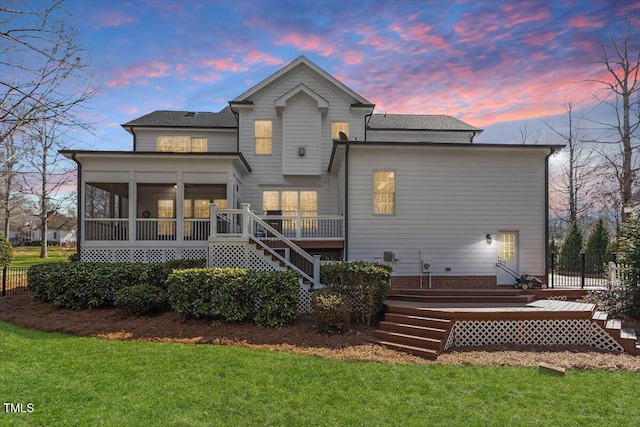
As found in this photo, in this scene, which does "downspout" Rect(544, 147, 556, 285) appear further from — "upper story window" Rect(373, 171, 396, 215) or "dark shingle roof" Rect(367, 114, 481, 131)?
"dark shingle roof" Rect(367, 114, 481, 131)

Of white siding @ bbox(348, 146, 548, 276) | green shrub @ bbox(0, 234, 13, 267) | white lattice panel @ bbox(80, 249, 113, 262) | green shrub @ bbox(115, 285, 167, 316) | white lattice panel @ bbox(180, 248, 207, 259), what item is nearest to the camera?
green shrub @ bbox(115, 285, 167, 316)

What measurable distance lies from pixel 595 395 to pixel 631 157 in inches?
Answer: 808

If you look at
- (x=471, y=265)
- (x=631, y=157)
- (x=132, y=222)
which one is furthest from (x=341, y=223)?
(x=631, y=157)

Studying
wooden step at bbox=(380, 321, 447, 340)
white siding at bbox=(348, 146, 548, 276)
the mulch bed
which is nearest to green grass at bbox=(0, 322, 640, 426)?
the mulch bed

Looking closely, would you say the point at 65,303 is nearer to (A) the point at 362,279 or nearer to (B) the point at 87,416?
(B) the point at 87,416

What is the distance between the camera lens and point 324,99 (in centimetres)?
1616

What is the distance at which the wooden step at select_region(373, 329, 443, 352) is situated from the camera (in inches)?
280

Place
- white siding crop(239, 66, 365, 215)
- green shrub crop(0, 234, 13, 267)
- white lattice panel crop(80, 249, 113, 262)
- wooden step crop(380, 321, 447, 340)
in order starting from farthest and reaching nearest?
1. white siding crop(239, 66, 365, 215)
2. green shrub crop(0, 234, 13, 267)
3. white lattice panel crop(80, 249, 113, 262)
4. wooden step crop(380, 321, 447, 340)

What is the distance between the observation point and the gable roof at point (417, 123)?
18.4 meters

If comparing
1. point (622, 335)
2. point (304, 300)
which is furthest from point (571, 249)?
point (304, 300)

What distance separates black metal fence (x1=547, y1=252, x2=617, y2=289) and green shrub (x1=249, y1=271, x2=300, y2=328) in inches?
388

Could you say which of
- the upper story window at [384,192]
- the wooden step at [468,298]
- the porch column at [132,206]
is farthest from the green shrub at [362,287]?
the porch column at [132,206]

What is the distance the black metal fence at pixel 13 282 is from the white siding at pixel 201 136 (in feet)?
24.9

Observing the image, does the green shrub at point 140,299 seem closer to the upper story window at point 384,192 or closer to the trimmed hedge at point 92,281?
the trimmed hedge at point 92,281
